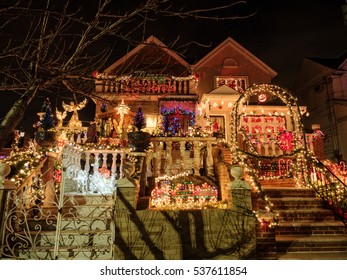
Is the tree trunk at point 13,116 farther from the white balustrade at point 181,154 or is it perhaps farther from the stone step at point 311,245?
the stone step at point 311,245

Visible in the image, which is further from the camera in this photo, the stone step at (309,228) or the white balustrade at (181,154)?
the white balustrade at (181,154)

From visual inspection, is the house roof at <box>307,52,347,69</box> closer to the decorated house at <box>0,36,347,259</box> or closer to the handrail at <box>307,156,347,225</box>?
the decorated house at <box>0,36,347,259</box>

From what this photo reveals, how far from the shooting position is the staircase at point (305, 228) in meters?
5.81

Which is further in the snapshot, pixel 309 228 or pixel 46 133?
pixel 46 133

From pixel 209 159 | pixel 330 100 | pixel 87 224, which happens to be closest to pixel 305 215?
pixel 209 159

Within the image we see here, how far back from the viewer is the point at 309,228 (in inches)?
252

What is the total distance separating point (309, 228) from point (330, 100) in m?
16.8

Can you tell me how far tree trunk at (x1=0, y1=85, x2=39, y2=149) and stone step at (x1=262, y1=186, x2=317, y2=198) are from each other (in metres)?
6.55

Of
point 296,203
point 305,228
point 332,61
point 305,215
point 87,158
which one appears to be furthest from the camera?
point 332,61

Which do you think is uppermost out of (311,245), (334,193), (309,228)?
(334,193)

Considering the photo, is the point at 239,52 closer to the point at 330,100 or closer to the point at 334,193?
the point at 330,100

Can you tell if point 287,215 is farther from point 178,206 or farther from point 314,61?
point 314,61

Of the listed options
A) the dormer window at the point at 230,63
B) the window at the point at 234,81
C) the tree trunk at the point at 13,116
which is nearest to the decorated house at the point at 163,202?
the tree trunk at the point at 13,116

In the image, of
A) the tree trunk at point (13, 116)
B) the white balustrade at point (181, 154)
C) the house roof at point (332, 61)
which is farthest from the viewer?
the house roof at point (332, 61)
